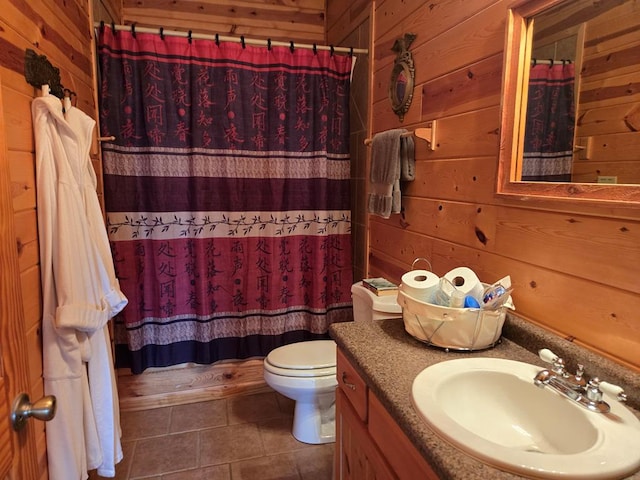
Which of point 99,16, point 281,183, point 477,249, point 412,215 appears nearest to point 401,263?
point 412,215

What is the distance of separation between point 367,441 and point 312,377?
2.88 feet

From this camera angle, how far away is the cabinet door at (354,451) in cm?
112

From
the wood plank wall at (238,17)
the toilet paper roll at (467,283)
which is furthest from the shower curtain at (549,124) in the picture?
the wood plank wall at (238,17)

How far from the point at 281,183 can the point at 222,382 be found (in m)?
1.30

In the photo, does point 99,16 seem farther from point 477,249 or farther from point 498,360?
point 498,360

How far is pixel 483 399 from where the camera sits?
1.10 meters

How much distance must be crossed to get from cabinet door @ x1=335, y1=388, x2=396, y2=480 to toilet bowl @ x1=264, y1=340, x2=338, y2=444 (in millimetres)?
587

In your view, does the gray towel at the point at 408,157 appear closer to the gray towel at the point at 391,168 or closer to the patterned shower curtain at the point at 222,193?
the gray towel at the point at 391,168

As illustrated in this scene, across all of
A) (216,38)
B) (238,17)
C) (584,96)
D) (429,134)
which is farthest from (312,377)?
(238,17)

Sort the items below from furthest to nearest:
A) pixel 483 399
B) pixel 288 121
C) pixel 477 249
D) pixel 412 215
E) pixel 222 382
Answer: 1. pixel 222 382
2. pixel 288 121
3. pixel 412 215
4. pixel 477 249
5. pixel 483 399

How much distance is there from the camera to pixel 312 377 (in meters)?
2.04

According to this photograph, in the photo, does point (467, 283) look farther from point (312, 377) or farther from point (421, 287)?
point (312, 377)

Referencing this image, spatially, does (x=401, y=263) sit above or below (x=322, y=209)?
below

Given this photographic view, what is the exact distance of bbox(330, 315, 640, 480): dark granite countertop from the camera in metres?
0.78
